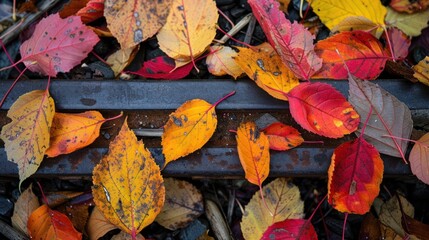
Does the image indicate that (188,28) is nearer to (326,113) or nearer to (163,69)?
(163,69)

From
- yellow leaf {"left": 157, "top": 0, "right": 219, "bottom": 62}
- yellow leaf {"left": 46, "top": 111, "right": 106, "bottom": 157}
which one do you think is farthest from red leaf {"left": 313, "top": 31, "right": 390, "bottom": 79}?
yellow leaf {"left": 46, "top": 111, "right": 106, "bottom": 157}

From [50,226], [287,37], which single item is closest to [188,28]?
[287,37]

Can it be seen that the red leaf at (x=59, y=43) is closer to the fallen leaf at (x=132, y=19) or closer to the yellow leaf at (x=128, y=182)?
the fallen leaf at (x=132, y=19)

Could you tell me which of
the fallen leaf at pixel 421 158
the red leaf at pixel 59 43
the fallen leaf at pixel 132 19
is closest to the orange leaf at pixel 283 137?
the fallen leaf at pixel 421 158

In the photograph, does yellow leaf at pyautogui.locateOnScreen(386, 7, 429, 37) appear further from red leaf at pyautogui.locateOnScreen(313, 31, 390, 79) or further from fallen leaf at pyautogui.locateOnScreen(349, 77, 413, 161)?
fallen leaf at pyautogui.locateOnScreen(349, 77, 413, 161)

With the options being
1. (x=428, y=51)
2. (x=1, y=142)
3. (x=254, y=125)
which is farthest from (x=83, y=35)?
(x=428, y=51)
